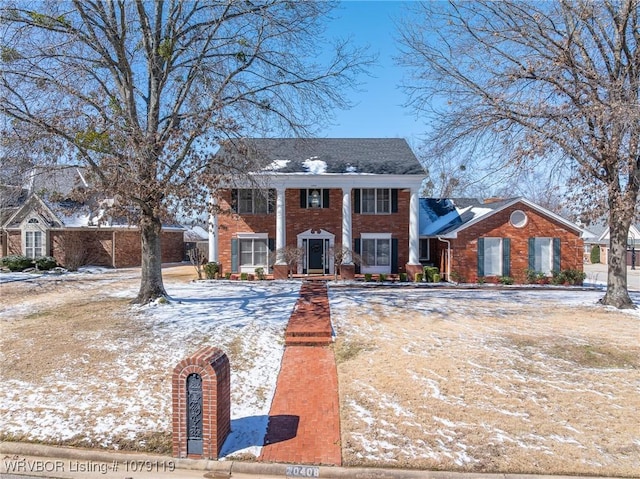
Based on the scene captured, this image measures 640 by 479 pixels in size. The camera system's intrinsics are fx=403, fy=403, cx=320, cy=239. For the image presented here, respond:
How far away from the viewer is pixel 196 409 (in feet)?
17.6

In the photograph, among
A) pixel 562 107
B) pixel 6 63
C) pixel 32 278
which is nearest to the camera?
pixel 6 63

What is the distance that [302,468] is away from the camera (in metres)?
5.12

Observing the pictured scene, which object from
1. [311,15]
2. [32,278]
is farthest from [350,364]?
[32,278]

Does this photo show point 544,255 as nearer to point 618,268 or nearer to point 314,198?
point 618,268

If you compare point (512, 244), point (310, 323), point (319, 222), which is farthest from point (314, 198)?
point (310, 323)

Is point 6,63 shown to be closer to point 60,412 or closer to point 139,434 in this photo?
point 60,412

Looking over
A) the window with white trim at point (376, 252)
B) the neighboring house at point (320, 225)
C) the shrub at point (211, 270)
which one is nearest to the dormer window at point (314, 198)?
the neighboring house at point (320, 225)

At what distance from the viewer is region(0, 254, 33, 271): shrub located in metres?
22.9

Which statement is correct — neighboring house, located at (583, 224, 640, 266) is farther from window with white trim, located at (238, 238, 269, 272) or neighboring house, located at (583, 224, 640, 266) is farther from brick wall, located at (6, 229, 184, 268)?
brick wall, located at (6, 229, 184, 268)

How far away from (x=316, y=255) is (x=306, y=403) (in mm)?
15376

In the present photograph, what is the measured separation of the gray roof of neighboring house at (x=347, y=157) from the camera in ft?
70.1

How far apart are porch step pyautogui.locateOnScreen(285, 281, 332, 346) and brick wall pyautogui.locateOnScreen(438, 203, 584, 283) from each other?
28.8 feet

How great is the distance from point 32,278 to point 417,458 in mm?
21365

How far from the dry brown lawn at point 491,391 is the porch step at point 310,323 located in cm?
43
